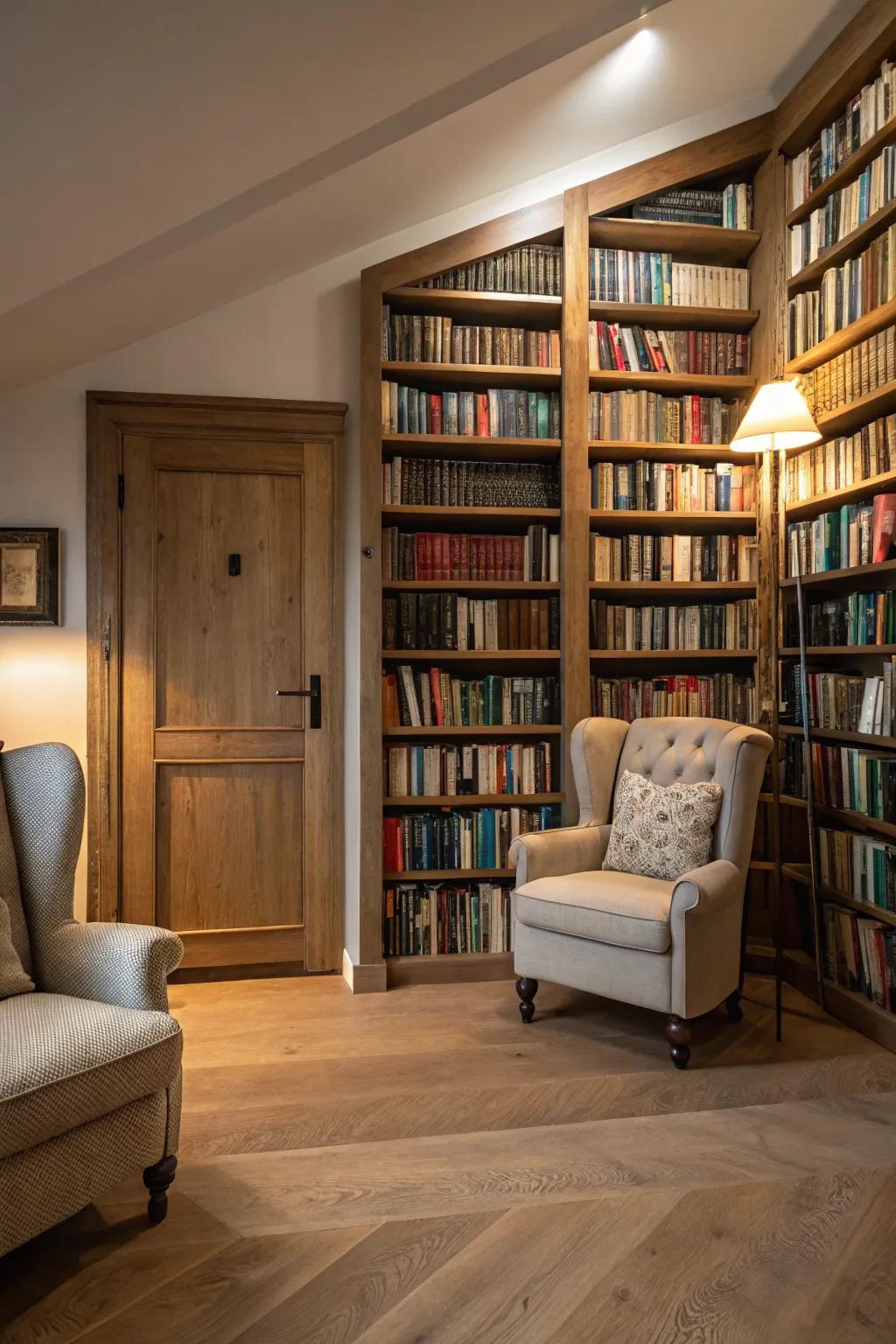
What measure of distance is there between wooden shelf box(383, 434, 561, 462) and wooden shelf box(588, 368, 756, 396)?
312 millimetres

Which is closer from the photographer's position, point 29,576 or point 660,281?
point 29,576

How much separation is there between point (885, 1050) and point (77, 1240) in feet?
7.35

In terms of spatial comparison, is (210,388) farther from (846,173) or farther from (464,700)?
(846,173)

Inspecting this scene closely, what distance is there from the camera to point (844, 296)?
311 cm

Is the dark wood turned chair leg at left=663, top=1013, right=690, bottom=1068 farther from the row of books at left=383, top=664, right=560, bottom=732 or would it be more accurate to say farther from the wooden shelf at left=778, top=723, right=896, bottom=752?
the row of books at left=383, top=664, right=560, bottom=732

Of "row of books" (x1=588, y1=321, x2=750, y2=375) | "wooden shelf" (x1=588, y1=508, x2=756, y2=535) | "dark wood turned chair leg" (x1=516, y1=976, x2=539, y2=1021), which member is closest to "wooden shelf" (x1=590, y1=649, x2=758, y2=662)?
"wooden shelf" (x1=588, y1=508, x2=756, y2=535)

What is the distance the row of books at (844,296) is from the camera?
9.39 feet

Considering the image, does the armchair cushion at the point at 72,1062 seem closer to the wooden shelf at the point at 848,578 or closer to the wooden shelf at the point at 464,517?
the wooden shelf at the point at 464,517

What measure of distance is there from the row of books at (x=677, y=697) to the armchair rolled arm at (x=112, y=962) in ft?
6.53

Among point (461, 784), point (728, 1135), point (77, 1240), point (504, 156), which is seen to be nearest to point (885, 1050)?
point (728, 1135)

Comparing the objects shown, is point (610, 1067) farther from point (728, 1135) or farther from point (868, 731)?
point (868, 731)

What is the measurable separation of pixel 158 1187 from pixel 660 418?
299 centimetres

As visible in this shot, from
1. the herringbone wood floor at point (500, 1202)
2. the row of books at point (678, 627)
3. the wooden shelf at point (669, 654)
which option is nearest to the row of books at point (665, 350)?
the row of books at point (678, 627)

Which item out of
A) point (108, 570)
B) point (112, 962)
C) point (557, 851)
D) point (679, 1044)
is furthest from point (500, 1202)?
point (108, 570)
